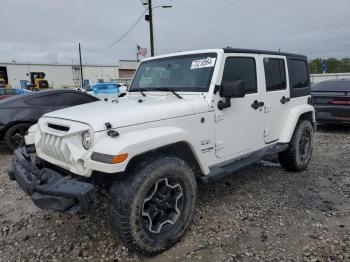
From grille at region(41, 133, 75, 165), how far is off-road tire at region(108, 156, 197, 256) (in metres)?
0.55

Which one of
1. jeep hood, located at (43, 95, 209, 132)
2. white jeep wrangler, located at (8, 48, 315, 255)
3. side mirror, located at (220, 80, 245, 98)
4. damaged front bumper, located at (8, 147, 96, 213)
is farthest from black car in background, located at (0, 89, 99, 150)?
side mirror, located at (220, 80, 245, 98)

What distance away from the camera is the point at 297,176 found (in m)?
5.29

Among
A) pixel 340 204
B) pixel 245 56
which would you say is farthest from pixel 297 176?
pixel 245 56

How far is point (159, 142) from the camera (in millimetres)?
2949

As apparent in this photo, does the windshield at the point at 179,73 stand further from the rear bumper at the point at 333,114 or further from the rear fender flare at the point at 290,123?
the rear bumper at the point at 333,114

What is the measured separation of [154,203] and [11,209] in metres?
2.33

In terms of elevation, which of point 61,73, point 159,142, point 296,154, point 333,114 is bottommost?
point 296,154

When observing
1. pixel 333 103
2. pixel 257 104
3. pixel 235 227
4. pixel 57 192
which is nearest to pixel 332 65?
pixel 333 103

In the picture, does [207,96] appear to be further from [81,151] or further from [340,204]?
[340,204]

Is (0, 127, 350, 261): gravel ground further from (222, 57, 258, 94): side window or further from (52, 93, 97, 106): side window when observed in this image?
(52, 93, 97, 106): side window

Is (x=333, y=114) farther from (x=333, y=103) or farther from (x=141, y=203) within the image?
(x=141, y=203)

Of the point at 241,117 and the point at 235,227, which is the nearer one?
the point at 235,227

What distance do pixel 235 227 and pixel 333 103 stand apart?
21.0 ft

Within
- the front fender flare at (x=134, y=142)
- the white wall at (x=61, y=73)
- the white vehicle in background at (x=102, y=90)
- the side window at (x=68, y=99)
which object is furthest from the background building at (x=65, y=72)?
the front fender flare at (x=134, y=142)
